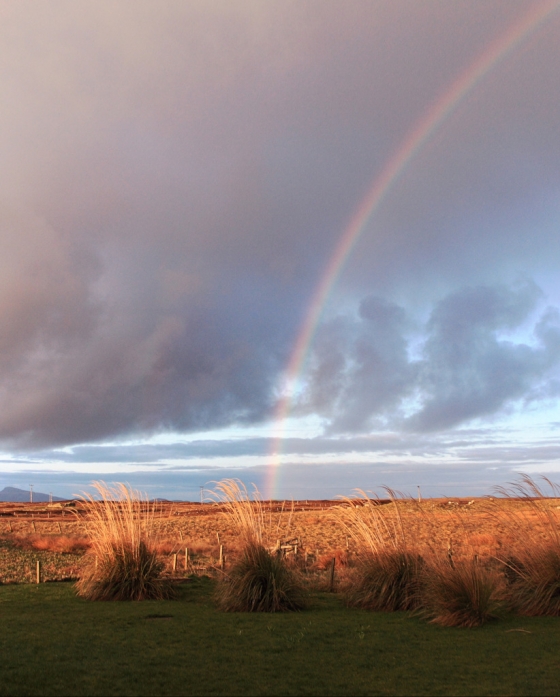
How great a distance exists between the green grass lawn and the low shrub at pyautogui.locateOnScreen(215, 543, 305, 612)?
19.2 inches

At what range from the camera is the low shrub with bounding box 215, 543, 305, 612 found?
34.8ft

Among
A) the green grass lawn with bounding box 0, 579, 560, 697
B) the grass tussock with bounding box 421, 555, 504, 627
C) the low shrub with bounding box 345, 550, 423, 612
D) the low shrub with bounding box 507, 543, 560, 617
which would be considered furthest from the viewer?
the low shrub with bounding box 345, 550, 423, 612

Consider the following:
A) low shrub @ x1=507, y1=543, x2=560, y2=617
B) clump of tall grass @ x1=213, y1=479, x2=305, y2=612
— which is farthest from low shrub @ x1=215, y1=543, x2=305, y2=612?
low shrub @ x1=507, y1=543, x2=560, y2=617

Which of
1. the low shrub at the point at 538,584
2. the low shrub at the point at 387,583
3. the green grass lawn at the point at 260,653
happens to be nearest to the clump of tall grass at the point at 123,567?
the green grass lawn at the point at 260,653

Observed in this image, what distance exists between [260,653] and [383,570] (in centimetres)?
429

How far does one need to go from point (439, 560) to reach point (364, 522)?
216 centimetres

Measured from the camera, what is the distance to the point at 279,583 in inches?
429

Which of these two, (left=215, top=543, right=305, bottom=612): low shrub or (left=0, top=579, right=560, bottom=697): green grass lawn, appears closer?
(left=0, top=579, right=560, bottom=697): green grass lawn

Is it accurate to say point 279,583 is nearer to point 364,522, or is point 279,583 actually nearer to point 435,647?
point 364,522

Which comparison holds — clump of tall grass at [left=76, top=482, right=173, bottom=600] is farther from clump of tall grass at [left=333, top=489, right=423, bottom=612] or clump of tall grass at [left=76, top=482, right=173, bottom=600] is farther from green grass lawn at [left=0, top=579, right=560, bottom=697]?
clump of tall grass at [left=333, top=489, right=423, bottom=612]

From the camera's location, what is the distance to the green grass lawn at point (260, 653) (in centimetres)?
615

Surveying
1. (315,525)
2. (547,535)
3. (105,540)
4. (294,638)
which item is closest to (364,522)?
(547,535)

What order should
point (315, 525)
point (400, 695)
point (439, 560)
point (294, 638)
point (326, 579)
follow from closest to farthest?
1. point (400, 695)
2. point (294, 638)
3. point (439, 560)
4. point (326, 579)
5. point (315, 525)

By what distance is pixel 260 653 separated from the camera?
7469mm
